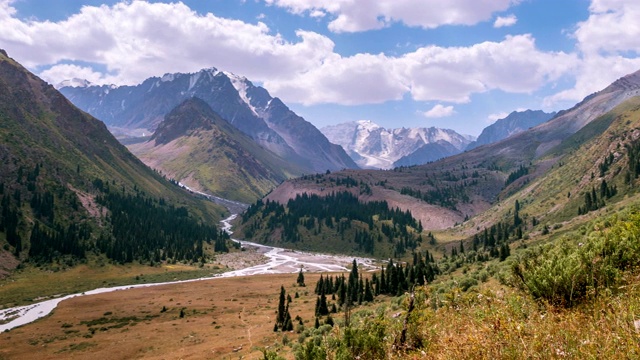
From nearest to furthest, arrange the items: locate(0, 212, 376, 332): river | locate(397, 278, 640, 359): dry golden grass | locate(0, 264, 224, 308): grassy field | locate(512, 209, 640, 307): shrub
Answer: locate(397, 278, 640, 359): dry golden grass
locate(512, 209, 640, 307): shrub
locate(0, 212, 376, 332): river
locate(0, 264, 224, 308): grassy field

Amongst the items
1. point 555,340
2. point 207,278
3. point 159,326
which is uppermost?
point 555,340

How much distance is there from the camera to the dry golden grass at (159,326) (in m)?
59.1

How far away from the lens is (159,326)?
76.9 meters

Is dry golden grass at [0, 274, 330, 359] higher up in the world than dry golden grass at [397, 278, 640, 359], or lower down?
lower down

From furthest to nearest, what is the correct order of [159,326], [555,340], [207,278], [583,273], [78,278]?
[207,278]
[78,278]
[159,326]
[583,273]
[555,340]

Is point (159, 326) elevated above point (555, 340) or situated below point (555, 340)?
below

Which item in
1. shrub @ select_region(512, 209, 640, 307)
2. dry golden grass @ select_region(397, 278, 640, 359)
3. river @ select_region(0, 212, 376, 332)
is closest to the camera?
dry golden grass @ select_region(397, 278, 640, 359)

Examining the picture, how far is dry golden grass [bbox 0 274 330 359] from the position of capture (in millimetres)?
59125

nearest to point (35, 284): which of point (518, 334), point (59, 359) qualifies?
point (59, 359)

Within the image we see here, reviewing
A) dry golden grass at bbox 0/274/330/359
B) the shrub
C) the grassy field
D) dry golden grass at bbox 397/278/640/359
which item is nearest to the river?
dry golden grass at bbox 0/274/330/359

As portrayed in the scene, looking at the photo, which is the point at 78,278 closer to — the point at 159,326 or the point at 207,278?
the point at 207,278

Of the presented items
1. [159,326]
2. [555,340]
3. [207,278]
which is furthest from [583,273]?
[207,278]

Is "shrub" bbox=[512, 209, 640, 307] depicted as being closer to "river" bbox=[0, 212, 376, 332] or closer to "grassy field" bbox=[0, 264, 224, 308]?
"river" bbox=[0, 212, 376, 332]

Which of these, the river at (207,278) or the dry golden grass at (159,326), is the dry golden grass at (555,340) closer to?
the dry golden grass at (159,326)
